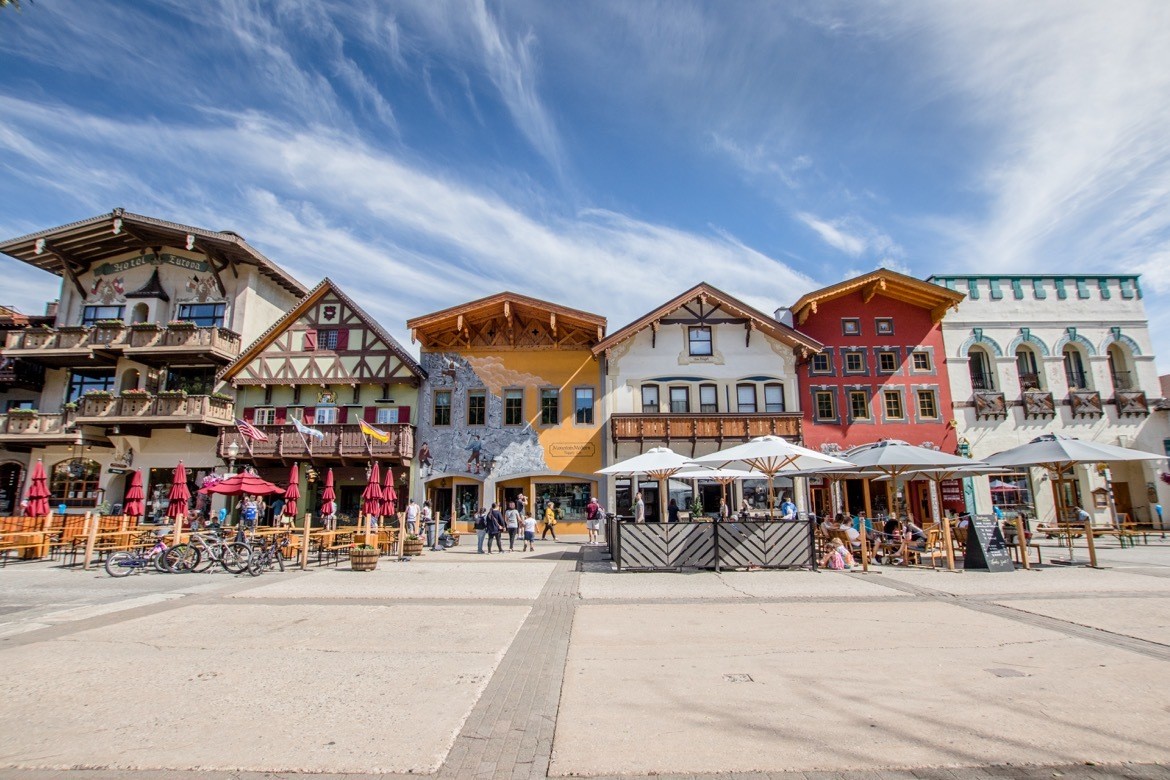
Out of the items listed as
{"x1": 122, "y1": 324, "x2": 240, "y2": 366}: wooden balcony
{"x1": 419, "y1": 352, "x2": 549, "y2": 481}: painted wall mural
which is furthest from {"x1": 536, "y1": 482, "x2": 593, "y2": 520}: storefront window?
{"x1": 122, "y1": 324, "x2": 240, "y2": 366}: wooden balcony

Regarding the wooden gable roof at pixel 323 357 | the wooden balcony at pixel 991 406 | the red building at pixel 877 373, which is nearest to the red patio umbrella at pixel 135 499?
the wooden gable roof at pixel 323 357

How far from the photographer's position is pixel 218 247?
93.5ft

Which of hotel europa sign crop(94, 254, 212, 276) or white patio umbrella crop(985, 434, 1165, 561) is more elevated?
hotel europa sign crop(94, 254, 212, 276)

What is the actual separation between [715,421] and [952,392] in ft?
38.1

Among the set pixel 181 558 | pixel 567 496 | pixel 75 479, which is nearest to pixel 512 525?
pixel 567 496

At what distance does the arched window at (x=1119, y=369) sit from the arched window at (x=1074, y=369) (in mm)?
1192

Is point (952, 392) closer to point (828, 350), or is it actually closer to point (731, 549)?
point (828, 350)

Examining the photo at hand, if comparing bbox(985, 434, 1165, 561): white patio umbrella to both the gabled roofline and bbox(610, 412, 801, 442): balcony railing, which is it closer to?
bbox(610, 412, 801, 442): balcony railing

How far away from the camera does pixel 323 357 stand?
93.6 feet

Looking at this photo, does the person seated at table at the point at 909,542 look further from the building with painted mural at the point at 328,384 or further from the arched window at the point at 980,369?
the building with painted mural at the point at 328,384

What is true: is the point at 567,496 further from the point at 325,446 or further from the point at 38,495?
the point at 38,495

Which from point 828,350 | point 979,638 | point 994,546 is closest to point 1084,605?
point 979,638

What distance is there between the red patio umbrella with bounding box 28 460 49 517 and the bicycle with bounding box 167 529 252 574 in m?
8.01

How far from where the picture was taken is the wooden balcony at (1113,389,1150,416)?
Answer: 27.5 metres
